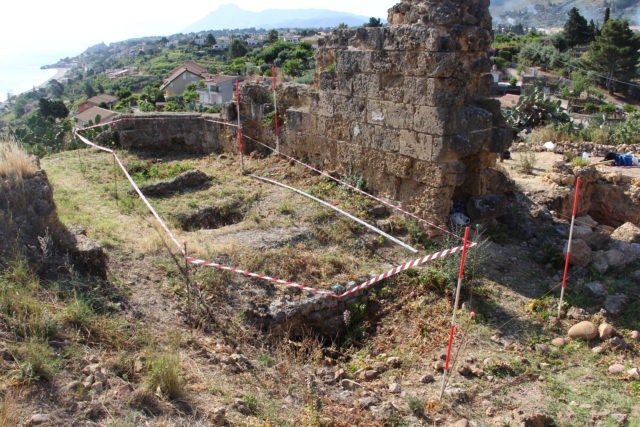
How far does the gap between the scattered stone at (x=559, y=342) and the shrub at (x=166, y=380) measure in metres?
4.17

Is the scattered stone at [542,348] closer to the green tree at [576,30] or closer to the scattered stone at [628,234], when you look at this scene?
the scattered stone at [628,234]

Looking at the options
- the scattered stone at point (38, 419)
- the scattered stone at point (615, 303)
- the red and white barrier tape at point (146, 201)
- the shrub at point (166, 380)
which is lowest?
the scattered stone at point (615, 303)

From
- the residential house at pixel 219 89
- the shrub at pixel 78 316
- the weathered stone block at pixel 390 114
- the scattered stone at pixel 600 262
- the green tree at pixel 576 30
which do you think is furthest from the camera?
the green tree at pixel 576 30

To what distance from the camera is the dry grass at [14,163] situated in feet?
18.6

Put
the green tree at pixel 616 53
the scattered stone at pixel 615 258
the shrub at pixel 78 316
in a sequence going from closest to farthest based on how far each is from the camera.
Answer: the shrub at pixel 78 316 < the scattered stone at pixel 615 258 < the green tree at pixel 616 53

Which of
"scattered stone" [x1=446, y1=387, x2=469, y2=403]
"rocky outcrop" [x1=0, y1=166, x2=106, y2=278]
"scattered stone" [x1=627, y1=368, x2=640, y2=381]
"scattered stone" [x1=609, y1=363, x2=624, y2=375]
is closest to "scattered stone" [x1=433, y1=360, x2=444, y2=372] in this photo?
"scattered stone" [x1=446, y1=387, x2=469, y2=403]

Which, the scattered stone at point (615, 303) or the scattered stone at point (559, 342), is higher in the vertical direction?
the scattered stone at point (615, 303)

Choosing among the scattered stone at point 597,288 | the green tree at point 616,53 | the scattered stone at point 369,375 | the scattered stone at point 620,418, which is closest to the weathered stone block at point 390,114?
the scattered stone at point 597,288

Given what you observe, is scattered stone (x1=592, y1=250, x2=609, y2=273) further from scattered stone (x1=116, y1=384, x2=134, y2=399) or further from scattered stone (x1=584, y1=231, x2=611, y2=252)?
scattered stone (x1=116, y1=384, x2=134, y2=399)

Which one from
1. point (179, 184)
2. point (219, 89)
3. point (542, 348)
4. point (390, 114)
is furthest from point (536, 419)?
point (219, 89)

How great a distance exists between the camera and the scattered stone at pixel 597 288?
634cm

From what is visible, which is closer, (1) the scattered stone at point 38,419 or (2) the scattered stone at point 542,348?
(1) the scattered stone at point 38,419

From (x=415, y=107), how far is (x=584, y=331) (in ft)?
12.6

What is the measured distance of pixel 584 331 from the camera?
5.53m
